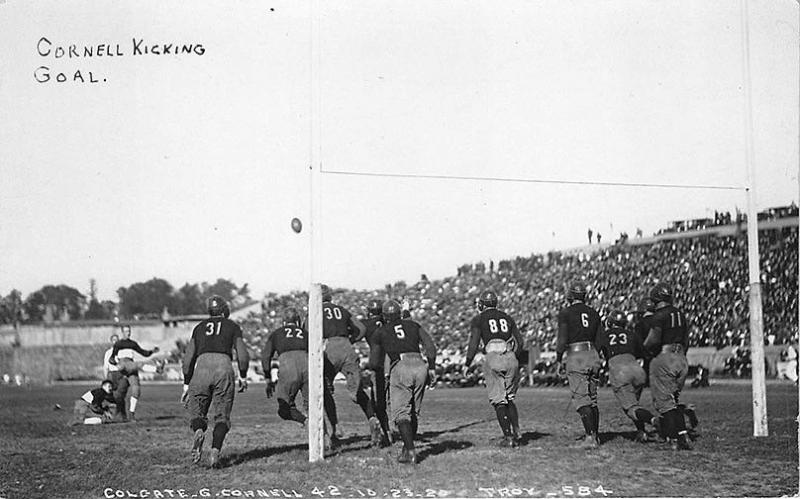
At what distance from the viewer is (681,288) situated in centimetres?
1644

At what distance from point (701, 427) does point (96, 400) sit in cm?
1003

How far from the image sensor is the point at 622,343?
1205 centimetres

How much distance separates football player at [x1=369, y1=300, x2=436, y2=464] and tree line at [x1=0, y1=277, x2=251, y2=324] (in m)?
4.73

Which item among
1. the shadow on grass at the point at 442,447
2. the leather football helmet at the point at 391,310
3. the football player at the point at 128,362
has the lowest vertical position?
the shadow on grass at the point at 442,447

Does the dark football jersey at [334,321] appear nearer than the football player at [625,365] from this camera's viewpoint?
No

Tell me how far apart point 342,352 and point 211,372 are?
85.9 inches

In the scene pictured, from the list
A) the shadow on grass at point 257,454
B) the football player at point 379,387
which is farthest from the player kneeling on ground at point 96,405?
the football player at point 379,387

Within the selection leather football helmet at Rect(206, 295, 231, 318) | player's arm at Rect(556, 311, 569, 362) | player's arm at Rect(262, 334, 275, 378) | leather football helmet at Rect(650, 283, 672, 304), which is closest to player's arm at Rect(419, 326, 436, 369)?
player's arm at Rect(556, 311, 569, 362)

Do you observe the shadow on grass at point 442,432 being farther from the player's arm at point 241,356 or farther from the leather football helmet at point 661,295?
the leather football helmet at point 661,295

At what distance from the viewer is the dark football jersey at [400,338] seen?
35.2 ft

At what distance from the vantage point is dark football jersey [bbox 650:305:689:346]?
11586 millimetres

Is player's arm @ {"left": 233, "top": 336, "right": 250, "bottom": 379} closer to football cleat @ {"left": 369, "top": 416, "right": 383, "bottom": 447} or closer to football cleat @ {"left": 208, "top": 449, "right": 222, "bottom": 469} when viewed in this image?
football cleat @ {"left": 208, "top": 449, "right": 222, "bottom": 469}

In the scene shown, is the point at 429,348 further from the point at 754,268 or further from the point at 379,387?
the point at 754,268

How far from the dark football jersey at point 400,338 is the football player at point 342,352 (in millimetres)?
1256
